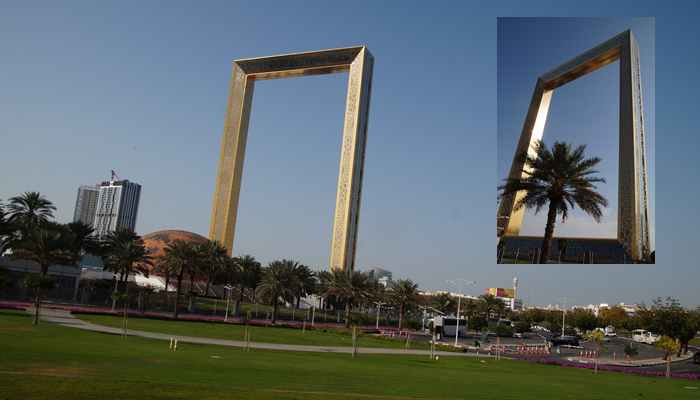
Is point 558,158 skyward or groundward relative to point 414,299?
skyward

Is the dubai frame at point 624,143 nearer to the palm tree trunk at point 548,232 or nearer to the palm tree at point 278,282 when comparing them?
the palm tree trunk at point 548,232

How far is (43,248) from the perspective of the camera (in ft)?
148

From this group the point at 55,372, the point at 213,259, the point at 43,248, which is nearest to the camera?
the point at 55,372

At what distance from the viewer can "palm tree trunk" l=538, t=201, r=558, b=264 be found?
73.5 feet

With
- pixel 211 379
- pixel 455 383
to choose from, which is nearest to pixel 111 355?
pixel 211 379

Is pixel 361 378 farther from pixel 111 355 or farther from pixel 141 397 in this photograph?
pixel 141 397

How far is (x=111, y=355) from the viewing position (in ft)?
68.3

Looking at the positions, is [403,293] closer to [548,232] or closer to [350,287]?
[350,287]

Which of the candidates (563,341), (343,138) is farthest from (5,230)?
(563,341)

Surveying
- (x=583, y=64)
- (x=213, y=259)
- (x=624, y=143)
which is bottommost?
(x=213, y=259)

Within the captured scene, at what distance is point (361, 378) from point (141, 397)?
10.1 m

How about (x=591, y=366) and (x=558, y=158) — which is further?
(x=591, y=366)

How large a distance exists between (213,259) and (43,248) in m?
20.6

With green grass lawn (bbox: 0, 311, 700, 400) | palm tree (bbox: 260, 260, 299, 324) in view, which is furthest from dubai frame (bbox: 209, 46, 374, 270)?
green grass lawn (bbox: 0, 311, 700, 400)
